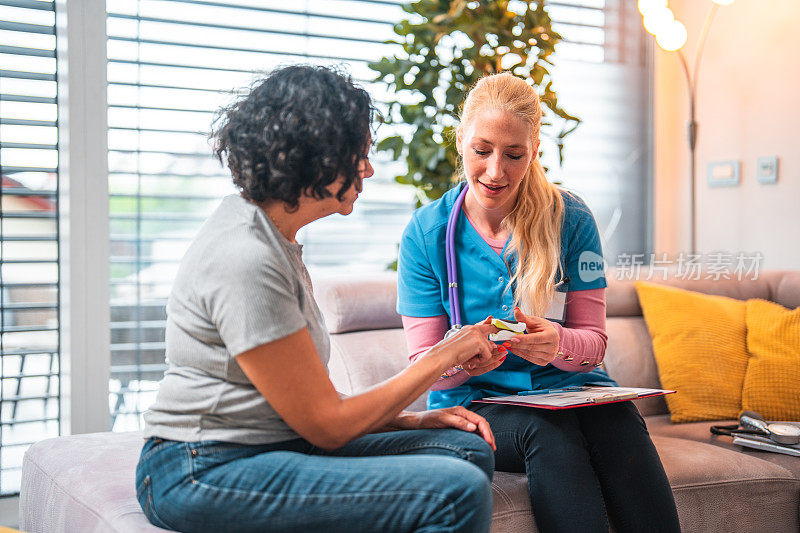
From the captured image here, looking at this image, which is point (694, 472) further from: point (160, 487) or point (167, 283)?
point (167, 283)

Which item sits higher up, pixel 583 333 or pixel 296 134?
pixel 296 134

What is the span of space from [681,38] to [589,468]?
2.02 metres

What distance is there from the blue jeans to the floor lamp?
7.44 feet

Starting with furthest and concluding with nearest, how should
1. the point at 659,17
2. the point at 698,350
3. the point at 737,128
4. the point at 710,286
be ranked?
the point at 737,128, the point at 659,17, the point at 710,286, the point at 698,350

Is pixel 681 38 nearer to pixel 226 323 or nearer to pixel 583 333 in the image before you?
pixel 583 333

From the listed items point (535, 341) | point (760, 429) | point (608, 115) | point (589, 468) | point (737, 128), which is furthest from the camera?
point (608, 115)

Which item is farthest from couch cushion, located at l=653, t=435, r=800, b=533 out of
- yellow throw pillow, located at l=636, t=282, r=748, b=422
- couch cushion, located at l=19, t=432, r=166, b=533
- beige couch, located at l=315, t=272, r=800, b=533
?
couch cushion, located at l=19, t=432, r=166, b=533

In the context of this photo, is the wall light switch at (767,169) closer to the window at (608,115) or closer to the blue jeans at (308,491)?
the window at (608,115)

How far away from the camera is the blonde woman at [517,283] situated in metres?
1.51

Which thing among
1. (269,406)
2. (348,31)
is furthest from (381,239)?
(269,406)

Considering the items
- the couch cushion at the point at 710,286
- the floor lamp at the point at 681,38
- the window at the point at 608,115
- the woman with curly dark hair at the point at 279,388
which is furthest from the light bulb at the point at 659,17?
the woman with curly dark hair at the point at 279,388

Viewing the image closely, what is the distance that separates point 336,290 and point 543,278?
65 centimetres

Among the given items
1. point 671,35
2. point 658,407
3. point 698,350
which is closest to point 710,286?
point 698,350

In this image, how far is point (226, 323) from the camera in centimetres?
105
